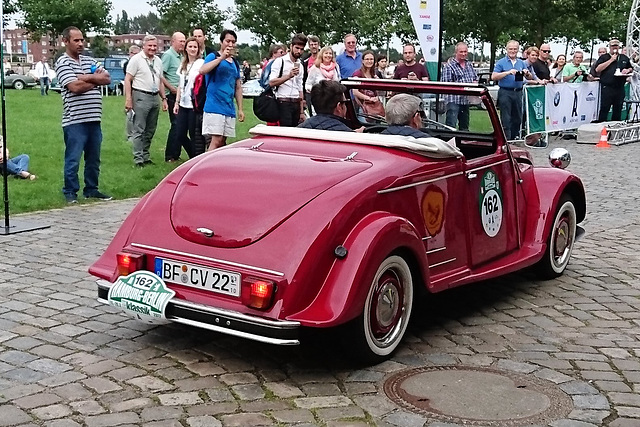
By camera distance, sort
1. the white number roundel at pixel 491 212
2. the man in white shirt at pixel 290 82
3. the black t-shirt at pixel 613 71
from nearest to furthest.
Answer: the white number roundel at pixel 491 212, the man in white shirt at pixel 290 82, the black t-shirt at pixel 613 71

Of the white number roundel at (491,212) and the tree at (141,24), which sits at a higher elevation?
the tree at (141,24)

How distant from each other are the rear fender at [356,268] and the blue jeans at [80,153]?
5.48 meters

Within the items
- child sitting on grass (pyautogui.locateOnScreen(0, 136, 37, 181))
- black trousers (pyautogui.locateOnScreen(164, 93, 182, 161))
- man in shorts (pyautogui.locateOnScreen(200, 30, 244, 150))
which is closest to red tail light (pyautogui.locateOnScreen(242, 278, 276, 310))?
man in shorts (pyautogui.locateOnScreen(200, 30, 244, 150))

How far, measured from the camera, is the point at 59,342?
4.93 metres

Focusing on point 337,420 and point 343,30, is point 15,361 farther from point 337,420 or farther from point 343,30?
point 343,30

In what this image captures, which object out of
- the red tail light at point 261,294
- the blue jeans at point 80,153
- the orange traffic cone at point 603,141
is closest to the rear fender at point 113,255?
the red tail light at point 261,294

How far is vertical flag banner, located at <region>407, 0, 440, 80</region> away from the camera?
11.0 m

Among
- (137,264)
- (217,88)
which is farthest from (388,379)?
(217,88)

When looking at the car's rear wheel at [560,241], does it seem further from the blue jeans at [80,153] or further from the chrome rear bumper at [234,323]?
the blue jeans at [80,153]

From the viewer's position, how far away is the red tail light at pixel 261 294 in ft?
13.8

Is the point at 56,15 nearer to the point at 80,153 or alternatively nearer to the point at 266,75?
the point at 266,75

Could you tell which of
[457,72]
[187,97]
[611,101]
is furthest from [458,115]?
[611,101]

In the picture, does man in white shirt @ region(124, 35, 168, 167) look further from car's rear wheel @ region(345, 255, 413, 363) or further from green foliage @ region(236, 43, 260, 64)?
green foliage @ region(236, 43, 260, 64)

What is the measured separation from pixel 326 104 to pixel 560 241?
7.79 ft
